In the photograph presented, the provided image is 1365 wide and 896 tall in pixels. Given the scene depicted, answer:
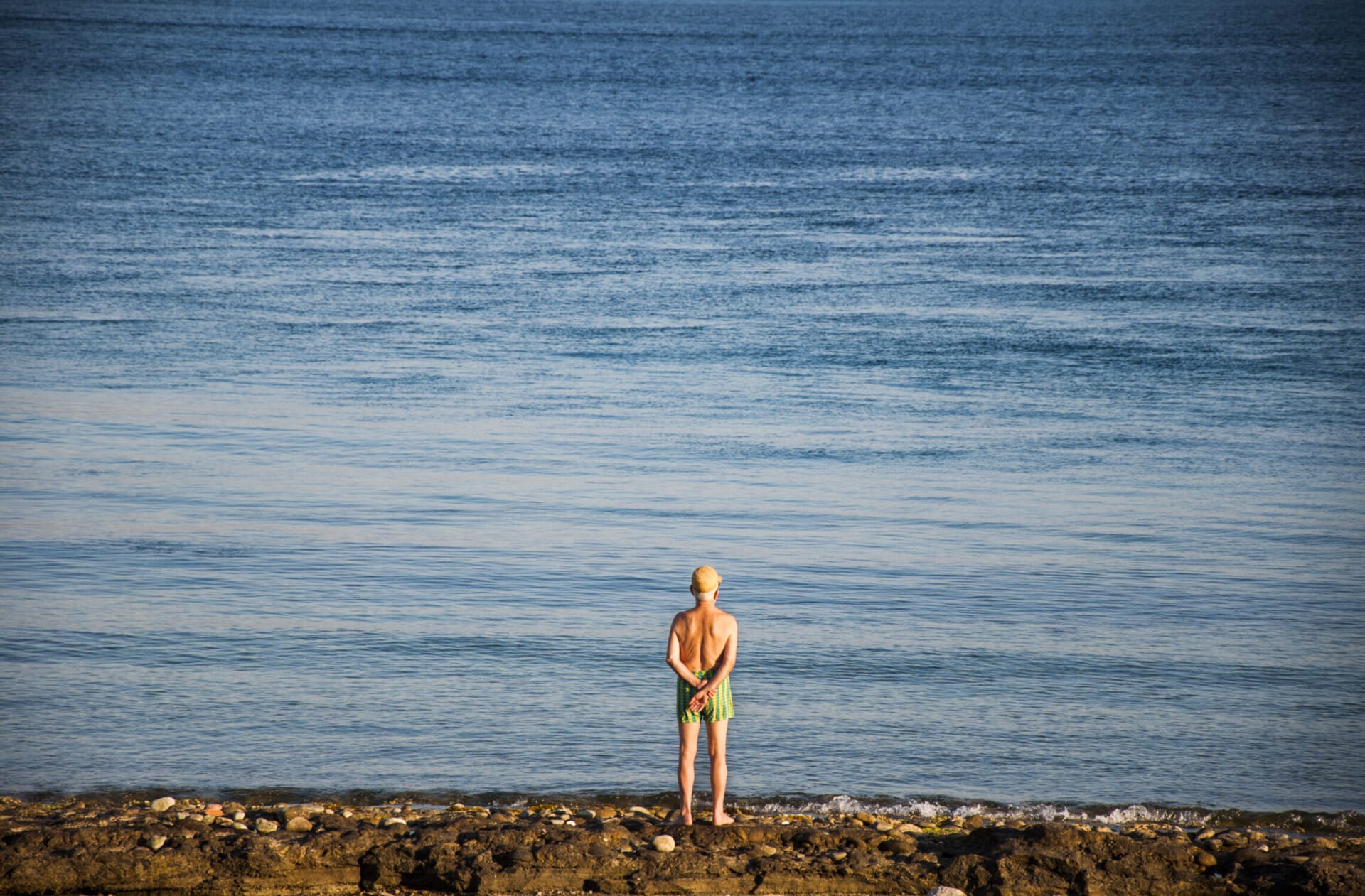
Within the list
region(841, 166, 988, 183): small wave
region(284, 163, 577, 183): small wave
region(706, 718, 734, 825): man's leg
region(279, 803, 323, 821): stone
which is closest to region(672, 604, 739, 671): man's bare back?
region(706, 718, 734, 825): man's leg

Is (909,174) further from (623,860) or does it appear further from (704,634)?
(623,860)

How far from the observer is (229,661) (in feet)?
36.1

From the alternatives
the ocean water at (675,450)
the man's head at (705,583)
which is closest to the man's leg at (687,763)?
the man's head at (705,583)

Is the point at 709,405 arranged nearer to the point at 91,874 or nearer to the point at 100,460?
the point at 100,460

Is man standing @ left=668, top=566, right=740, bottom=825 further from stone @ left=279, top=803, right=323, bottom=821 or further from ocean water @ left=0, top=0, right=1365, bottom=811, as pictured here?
stone @ left=279, top=803, right=323, bottom=821

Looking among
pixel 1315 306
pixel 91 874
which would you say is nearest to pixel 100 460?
pixel 91 874

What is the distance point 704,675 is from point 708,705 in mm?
199

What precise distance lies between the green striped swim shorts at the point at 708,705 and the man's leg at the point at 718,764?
4 centimetres

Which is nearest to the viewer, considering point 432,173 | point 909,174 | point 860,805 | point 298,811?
point 298,811

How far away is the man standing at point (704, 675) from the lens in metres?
7.23

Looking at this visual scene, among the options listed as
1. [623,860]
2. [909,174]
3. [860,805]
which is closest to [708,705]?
[623,860]

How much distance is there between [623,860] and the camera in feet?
23.1

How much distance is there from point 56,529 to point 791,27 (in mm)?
88226

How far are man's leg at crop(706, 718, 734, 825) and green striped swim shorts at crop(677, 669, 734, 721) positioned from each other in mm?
36
